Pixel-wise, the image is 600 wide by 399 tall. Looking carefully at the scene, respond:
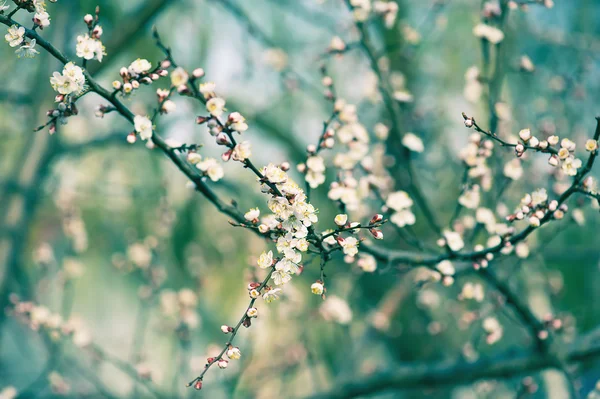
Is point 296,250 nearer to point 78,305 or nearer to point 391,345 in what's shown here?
point 391,345

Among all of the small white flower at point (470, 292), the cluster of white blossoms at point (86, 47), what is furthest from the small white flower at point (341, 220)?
the small white flower at point (470, 292)

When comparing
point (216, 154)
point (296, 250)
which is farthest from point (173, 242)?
point (296, 250)

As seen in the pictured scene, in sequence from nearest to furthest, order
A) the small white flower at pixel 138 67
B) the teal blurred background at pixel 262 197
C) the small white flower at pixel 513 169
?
the small white flower at pixel 138 67, the small white flower at pixel 513 169, the teal blurred background at pixel 262 197

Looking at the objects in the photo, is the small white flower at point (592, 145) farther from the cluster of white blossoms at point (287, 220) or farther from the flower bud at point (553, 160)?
the cluster of white blossoms at point (287, 220)

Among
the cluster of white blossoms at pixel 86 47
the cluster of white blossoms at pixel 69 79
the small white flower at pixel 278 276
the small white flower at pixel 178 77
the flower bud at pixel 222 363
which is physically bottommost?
the flower bud at pixel 222 363

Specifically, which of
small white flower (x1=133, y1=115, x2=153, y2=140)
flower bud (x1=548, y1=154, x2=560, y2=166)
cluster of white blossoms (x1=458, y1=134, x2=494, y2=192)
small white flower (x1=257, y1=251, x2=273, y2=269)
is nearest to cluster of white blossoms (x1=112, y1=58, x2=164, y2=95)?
small white flower (x1=133, y1=115, x2=153, y2=140)

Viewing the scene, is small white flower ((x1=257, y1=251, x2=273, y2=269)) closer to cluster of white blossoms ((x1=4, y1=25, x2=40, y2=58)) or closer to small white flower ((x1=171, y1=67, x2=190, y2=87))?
small white flower ((x1=171, y1=67, x2=190, y2=87))
